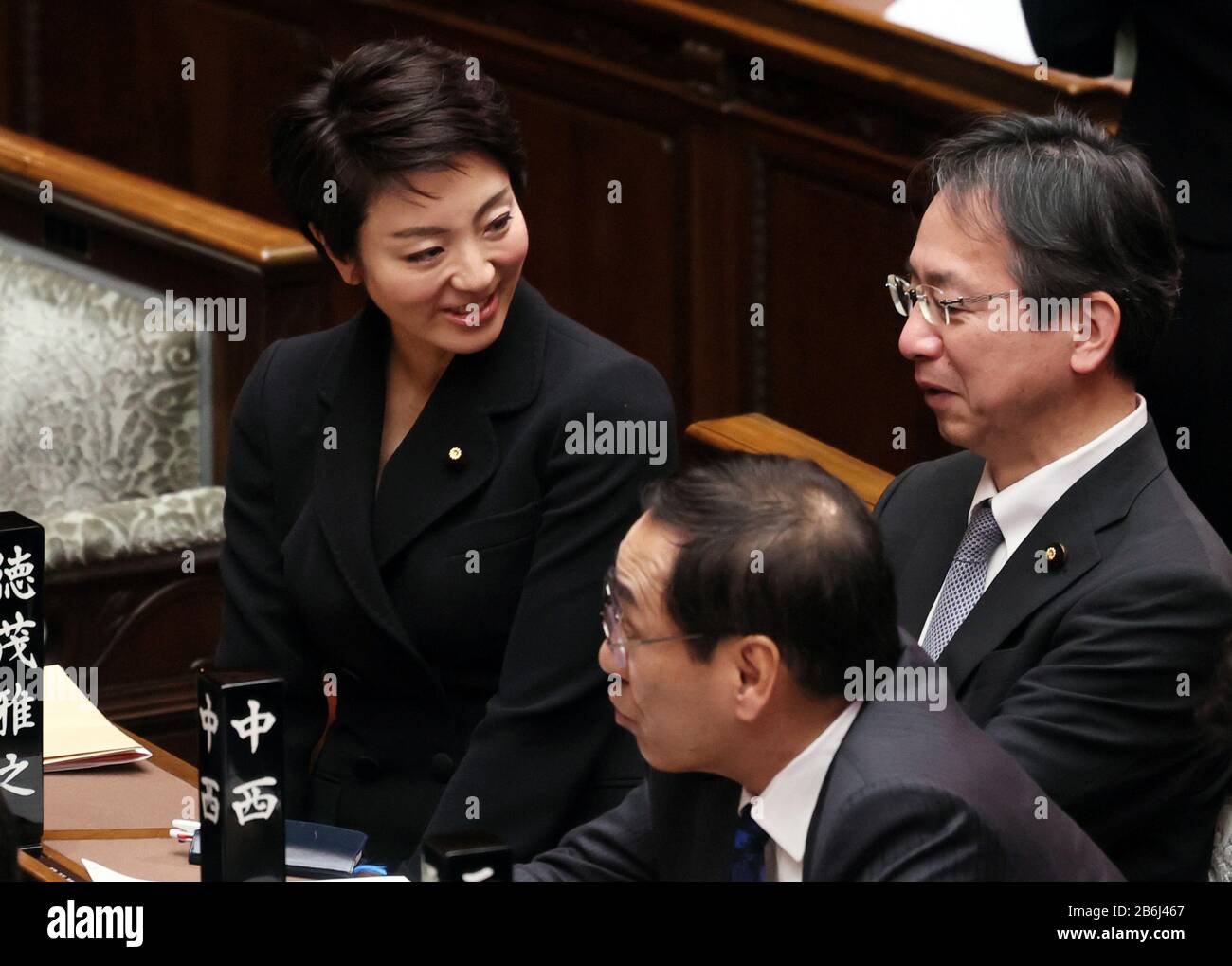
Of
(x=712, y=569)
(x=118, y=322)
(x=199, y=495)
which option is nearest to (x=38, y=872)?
(x=712, y=569)

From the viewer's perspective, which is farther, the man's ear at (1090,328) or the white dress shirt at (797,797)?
the man's ear at (1090,328)

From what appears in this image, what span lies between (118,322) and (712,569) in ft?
8.04

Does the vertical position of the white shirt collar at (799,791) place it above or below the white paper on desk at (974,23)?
below

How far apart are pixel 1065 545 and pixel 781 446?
834mm

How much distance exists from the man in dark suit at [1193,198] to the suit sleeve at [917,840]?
3.63 feet

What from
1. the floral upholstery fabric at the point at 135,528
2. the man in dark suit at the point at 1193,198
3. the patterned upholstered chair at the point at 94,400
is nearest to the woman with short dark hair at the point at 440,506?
the man in dark suit at the point at 1193,198

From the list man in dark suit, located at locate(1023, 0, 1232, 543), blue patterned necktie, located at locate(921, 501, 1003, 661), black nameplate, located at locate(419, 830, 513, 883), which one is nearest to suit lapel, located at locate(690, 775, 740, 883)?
black nameplate, located at locate(419, 830, 513, 883)

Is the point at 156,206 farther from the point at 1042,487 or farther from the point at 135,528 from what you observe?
the point at 1042,487

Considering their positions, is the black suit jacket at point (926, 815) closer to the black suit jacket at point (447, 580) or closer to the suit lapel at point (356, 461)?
the black suit jacket at point (447, 580)

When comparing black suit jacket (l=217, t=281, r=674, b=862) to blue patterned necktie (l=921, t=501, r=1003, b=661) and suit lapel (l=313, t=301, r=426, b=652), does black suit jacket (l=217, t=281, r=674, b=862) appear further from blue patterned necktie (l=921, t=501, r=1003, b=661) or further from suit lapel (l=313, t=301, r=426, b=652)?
blue patterned necktie (l=921, t=501, r=1003, b=661)

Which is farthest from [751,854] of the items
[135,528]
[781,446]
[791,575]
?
[135,528]

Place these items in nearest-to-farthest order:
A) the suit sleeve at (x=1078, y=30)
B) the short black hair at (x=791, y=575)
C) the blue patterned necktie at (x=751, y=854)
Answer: the short black hair at (x=791, y=575) < the blue patterned necktie at (x=751, y=854) < the suit sleeve at (x=1078, y=30)

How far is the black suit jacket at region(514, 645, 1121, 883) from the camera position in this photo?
1662mm

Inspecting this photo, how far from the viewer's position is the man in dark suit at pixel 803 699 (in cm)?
168
